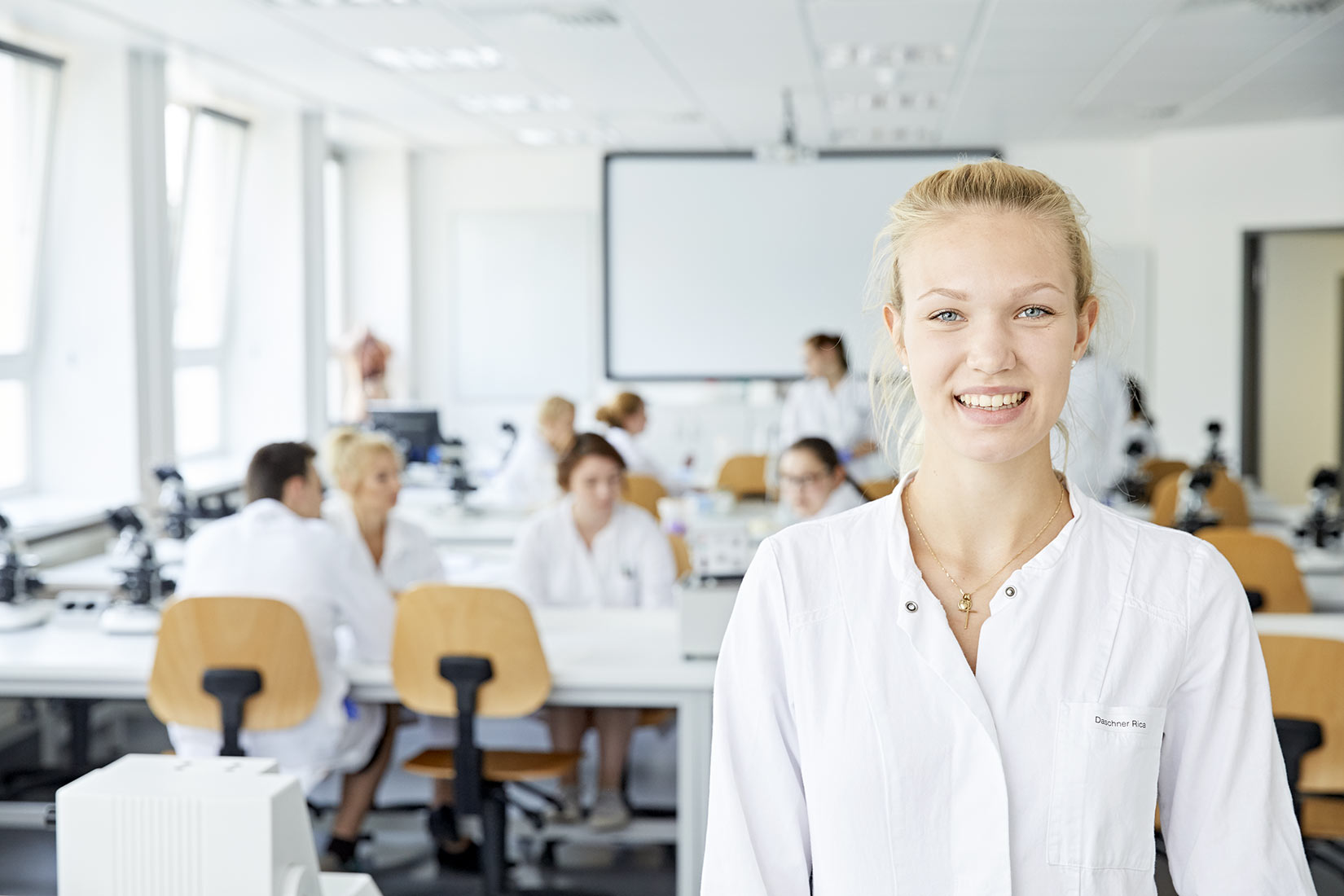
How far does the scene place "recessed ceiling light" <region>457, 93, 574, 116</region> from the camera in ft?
24.5

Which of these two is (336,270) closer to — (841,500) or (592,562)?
(592,562)

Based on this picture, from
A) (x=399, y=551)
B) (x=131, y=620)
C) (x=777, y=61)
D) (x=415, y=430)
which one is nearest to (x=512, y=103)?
(x=777, y=61)

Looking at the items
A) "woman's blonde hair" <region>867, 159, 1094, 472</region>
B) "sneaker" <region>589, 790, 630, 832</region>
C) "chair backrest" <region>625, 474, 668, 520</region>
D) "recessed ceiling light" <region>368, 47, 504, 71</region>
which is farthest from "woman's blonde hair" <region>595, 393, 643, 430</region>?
"woman's blonde hair" <region>867, 159, 1094, 472</region>

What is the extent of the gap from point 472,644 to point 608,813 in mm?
798

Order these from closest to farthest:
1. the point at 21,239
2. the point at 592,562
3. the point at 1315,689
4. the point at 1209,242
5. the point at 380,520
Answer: the point at 1315,689 → the point at 380,520 → the point at 592,562 → the point at 21,239 → the point at 1209,242

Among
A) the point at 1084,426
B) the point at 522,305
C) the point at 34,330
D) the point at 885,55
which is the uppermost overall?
the point at 885,55

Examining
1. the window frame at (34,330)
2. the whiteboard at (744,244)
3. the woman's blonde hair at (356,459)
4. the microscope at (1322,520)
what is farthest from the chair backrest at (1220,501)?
the window frame at (34,330)

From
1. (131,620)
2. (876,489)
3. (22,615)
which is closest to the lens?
(131,620)

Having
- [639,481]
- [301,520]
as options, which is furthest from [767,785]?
[639,481]

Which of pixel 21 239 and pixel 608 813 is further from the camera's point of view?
pixel 21 239

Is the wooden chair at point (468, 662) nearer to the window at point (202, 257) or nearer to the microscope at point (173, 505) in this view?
the microscope at point (173, 505)

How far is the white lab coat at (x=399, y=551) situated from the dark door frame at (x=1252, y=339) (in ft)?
22.9

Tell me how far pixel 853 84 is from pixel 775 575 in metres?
6.31

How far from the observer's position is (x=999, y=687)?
3.54ft
